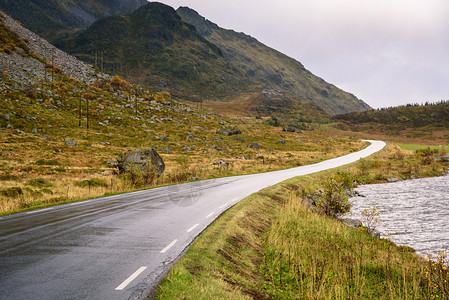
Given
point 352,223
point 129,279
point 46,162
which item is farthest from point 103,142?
point 129,279

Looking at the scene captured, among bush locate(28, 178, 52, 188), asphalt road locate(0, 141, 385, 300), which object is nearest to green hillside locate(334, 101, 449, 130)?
asphalt road locate(0, 141, 385, 300)

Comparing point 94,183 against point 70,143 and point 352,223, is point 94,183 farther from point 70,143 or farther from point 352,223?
point 70,143

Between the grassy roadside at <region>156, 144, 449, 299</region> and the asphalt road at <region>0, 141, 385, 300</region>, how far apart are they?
73 cm

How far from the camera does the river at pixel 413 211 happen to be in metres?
11.2

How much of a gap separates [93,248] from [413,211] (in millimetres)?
18126

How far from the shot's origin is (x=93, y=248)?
6336 millimetres

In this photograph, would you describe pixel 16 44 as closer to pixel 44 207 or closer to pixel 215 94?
pixel 44 207

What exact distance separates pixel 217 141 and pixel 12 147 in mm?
39392

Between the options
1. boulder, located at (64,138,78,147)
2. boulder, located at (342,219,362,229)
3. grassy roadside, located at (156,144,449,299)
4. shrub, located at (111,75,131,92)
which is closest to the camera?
grassy roadside, located at (156,144,449,299)

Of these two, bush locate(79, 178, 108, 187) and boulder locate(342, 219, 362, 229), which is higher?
bush locate(79, 178, 108, 187)

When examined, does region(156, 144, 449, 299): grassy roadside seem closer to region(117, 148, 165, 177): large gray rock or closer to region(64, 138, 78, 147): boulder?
region(117, 148, 165, 177): large gray rock

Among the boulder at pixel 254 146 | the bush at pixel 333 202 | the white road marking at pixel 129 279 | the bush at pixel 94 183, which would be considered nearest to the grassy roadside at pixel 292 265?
the white road marking at pixel 129 279

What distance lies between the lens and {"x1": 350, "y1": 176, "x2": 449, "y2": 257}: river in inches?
440

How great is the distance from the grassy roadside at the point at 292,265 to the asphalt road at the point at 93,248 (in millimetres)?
732
